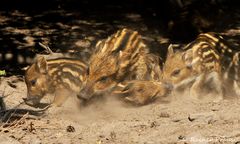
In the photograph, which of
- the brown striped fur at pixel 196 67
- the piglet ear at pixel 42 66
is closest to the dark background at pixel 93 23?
the piglet ear at pixel 42 66

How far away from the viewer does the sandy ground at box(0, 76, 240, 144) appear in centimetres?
492

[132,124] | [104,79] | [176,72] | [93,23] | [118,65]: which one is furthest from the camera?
[93,23]

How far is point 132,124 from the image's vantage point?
544cm

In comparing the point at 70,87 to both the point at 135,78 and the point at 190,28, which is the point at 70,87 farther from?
the point at 190,28

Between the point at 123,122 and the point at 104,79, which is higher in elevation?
the point at 104,79

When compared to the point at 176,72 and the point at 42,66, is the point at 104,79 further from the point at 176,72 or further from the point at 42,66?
the point at 176,72

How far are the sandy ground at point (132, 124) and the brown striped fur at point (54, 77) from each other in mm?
276

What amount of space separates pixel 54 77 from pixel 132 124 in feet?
5.32

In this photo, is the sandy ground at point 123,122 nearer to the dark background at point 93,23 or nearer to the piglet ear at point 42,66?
the piglet ear at point 42,66

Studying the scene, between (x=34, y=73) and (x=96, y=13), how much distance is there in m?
3.32

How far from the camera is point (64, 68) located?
21.9 feet

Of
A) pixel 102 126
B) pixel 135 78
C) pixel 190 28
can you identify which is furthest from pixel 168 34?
pixel 102 126

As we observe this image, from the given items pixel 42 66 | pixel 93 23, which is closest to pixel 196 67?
pixel 42 66

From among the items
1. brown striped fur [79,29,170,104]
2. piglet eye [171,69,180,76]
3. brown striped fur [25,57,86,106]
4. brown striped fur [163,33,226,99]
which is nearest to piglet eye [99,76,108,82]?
→ brown striped fur [79,29,170,104]
